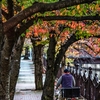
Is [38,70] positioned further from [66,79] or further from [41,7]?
[41,7]

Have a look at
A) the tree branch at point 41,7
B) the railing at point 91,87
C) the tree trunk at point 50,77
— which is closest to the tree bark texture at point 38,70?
the railing at point 91,87

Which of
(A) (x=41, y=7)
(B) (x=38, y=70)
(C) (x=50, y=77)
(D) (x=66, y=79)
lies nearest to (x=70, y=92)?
(D) (x=66, y=79)

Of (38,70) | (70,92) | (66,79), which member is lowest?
(70,92)

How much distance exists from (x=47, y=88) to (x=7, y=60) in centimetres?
674

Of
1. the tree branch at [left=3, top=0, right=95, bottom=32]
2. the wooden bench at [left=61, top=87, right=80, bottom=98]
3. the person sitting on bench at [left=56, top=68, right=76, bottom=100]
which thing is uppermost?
the tree branch at [left=3, top=0, right=95, bottom=32]

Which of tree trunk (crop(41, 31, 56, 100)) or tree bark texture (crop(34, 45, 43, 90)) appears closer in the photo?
tree trunk (crop(41, 31, 56, 100))

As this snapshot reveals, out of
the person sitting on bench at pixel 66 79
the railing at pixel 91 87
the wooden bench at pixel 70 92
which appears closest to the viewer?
the railing at pixel 91 87

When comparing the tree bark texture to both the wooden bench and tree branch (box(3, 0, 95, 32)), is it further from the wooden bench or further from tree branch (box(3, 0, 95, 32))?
tree branch (box(3, 0, 95, 32))

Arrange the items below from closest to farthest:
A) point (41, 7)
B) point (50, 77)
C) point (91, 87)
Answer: point (41, 7) → point (91, 87) → point (50, 77)

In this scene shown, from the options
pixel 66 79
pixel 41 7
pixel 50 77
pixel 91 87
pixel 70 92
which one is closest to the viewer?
pixel 41 7

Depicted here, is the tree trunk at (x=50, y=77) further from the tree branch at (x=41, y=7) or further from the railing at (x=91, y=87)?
the tree branch at (x=41, y=7)

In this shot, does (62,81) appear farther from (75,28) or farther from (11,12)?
(11,12)

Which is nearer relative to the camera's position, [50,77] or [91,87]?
[91,87]

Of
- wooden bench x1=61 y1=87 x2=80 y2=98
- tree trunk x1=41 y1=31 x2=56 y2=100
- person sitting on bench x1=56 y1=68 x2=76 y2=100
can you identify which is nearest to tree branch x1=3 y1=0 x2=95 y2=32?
wooden bench x1=61 y1=87 x2=80 y2=98
